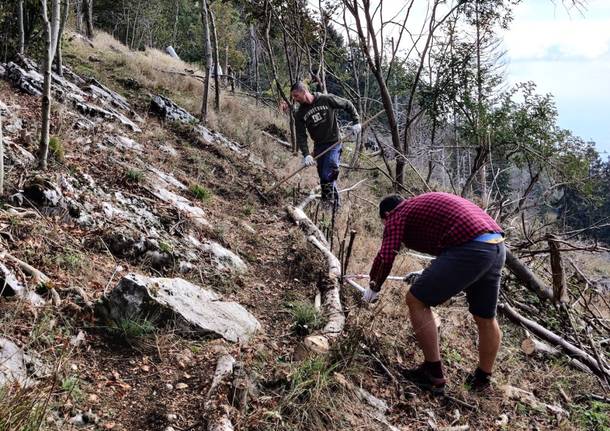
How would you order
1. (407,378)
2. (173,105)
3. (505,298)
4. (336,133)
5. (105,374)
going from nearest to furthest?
(105,374) < (407,378) < (505,298) < (336,133) < (173,105)

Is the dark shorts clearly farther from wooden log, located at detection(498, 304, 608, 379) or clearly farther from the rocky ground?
wooden log, located at detection(498, 304, 608, 379)

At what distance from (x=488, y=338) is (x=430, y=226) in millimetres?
995

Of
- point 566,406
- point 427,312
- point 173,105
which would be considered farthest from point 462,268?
point 173,105

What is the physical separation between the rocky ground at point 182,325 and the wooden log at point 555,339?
0.13 metres

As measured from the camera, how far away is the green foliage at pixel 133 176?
546 cm

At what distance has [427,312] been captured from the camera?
329cm

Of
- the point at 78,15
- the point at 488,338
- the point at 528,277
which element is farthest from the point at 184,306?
the point at 78,15

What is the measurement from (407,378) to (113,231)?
2817mm

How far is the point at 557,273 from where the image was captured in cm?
532

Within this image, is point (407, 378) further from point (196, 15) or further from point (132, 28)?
point (196, 15)

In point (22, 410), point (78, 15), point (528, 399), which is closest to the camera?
point (22, 410)

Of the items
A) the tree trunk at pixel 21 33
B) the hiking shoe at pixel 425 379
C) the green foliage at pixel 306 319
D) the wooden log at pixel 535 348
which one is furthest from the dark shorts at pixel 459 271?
the tree trunk at pixel 21 33

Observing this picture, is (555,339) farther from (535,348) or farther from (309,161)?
(309,161)

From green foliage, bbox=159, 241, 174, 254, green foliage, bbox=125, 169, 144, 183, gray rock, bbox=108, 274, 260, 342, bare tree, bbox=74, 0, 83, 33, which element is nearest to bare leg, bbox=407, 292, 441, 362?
gray rock, bbox=108, 274, 260, 342
